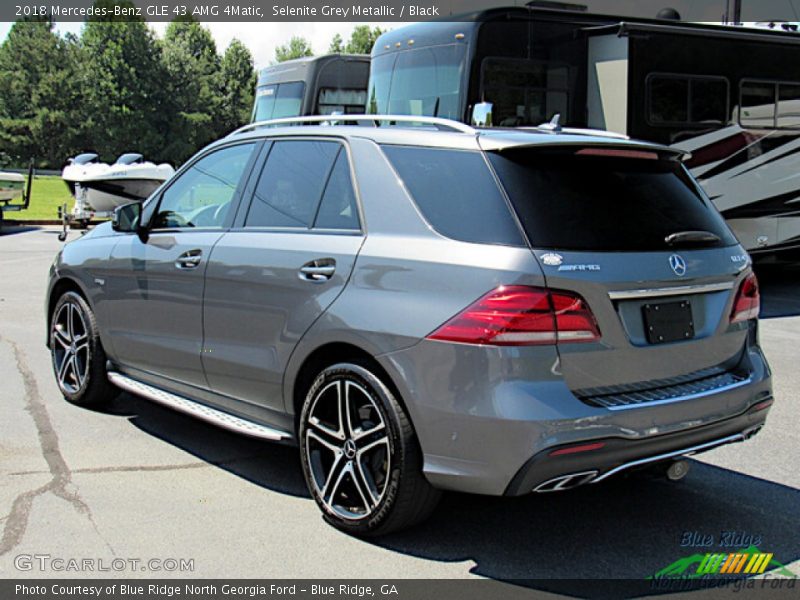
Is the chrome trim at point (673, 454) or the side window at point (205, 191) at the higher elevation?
the side window at point (205, 191)

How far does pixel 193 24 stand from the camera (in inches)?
3873

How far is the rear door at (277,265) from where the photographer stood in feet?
14.0

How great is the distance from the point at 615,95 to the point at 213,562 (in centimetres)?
892

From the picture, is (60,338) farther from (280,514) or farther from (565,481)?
(565,481)

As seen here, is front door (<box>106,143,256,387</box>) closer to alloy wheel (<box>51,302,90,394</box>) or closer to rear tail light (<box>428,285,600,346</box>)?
alloy wheel (<box>51,302,90,394</box>)

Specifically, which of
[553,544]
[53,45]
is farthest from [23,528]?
[53,45]

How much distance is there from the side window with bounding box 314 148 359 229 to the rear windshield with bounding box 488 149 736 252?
75 cm

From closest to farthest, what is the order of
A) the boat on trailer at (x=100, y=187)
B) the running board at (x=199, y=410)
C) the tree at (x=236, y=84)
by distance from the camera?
the running board at (x=199, y=410) → the boat on trailer at (x=100, y=187) → the tree at (x=236, y=84)

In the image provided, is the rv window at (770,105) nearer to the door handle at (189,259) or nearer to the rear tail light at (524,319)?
the door handle at (189,259)

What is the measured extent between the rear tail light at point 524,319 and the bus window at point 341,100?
1358cm

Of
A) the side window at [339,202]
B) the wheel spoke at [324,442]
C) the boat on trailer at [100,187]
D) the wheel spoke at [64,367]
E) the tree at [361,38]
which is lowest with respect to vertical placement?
the boat on trailer at [100,187]

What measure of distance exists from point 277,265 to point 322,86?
41.9 feet

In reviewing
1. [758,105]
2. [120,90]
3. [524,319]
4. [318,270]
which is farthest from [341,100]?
[120,90]

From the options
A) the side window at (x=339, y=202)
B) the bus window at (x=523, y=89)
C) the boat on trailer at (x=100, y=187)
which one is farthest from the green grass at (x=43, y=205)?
the side window at (x=339, y=202)
